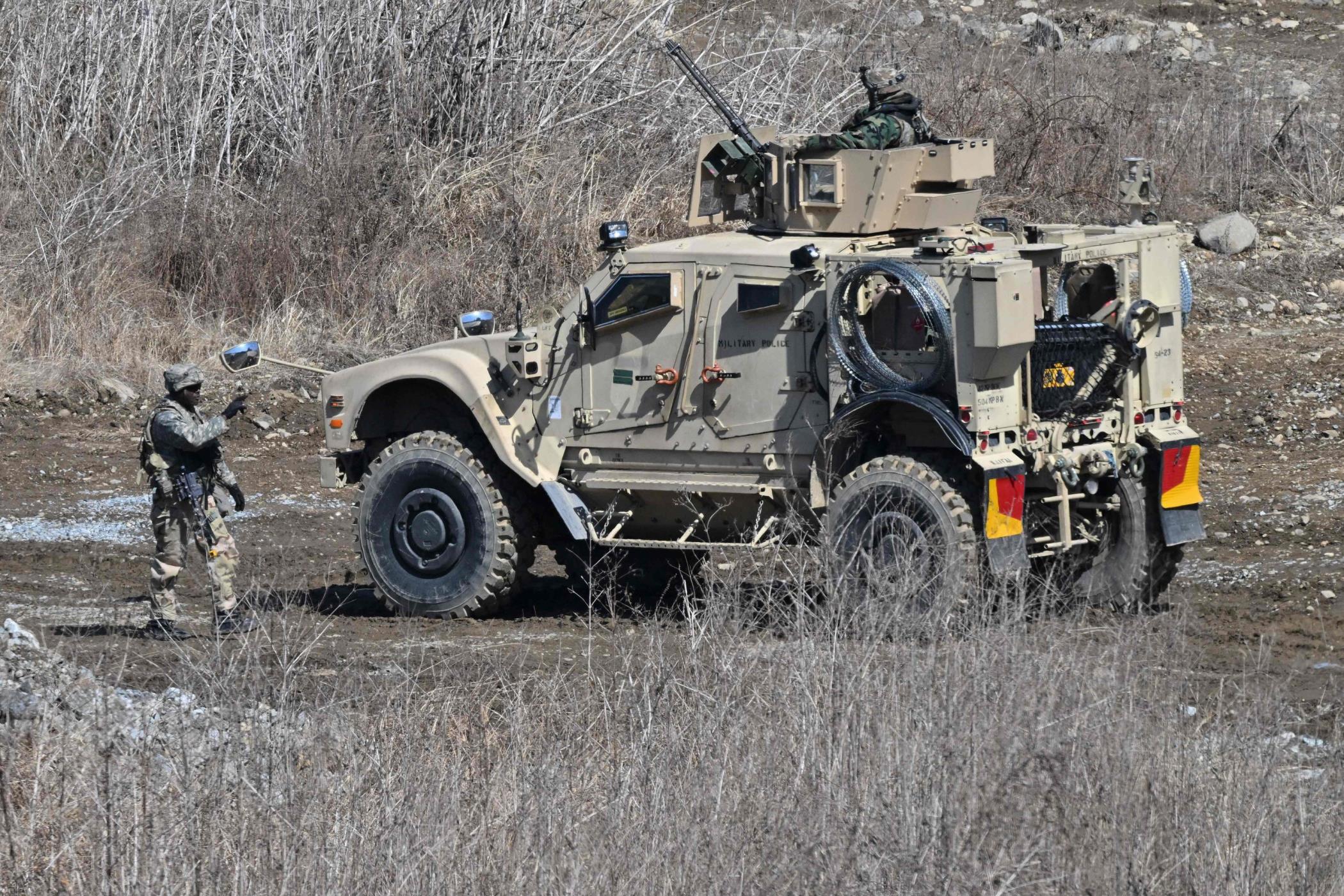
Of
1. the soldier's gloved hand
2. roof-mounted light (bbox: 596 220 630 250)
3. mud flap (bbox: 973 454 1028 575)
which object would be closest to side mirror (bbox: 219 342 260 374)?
the soldier's gloved hand

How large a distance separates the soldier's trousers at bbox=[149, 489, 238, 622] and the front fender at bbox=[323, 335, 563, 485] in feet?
3.52

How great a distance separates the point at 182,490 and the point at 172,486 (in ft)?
0.20

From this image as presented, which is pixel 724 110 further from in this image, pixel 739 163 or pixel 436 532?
pixel 436 532

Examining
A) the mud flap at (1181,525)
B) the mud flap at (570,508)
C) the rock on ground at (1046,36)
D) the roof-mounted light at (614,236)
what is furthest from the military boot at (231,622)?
the rock on ground at (1046,36)

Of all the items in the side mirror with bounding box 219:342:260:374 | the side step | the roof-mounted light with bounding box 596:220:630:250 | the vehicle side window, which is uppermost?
the roof-mounted light with bounding box 596:220:630:250

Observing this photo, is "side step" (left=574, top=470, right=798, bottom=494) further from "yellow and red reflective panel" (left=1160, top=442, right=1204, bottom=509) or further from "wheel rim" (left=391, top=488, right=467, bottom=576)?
"yellow and red reflective panel" (left=1160, top=442, right=1204, bottom=509)

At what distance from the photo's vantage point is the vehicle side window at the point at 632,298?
31.9 feet

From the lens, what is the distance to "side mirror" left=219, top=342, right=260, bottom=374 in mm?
9508

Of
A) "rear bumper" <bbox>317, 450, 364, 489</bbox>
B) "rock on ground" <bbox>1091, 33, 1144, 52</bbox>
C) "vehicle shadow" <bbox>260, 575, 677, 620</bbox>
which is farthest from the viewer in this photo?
"rock on ground" <bbox>1091, 33, 1144, 52</bbox>

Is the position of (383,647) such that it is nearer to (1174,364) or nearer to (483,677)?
(483,677)

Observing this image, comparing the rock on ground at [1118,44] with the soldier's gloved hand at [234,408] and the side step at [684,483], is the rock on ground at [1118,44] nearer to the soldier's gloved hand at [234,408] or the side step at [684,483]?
the side step at [684,483]

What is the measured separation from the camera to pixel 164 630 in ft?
31.5

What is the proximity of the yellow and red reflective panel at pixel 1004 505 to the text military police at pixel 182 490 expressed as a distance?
3692 millimetres

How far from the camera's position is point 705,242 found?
981 centimetres
